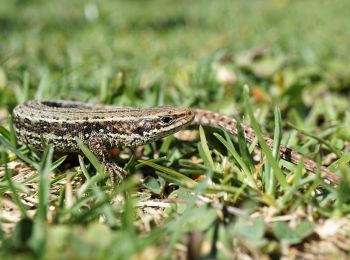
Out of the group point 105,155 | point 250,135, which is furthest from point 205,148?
point 105,155

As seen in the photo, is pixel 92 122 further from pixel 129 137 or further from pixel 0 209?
pixel 0 209

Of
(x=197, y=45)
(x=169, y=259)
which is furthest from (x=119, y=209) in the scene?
(x=197, y=45)

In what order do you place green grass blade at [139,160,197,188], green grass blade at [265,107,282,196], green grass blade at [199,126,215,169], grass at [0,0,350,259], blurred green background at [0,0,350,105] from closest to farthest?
grass at [0,0,350,259] < green grass blade at [265,107,282,196] < green grass blade at [139,160,197,188] < green grass blade at [199,126,215,169] < blurred green background at [0,0,350,105]

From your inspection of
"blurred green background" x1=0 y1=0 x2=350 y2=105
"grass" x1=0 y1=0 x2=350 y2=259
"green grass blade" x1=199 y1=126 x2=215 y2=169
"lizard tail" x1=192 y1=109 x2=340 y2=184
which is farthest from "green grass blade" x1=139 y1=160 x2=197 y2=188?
"blurred green background" x1=0 y1=0 x2=350 y2=105

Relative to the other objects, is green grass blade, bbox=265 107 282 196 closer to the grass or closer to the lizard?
the grass

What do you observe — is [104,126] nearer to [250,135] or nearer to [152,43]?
[250,135]
